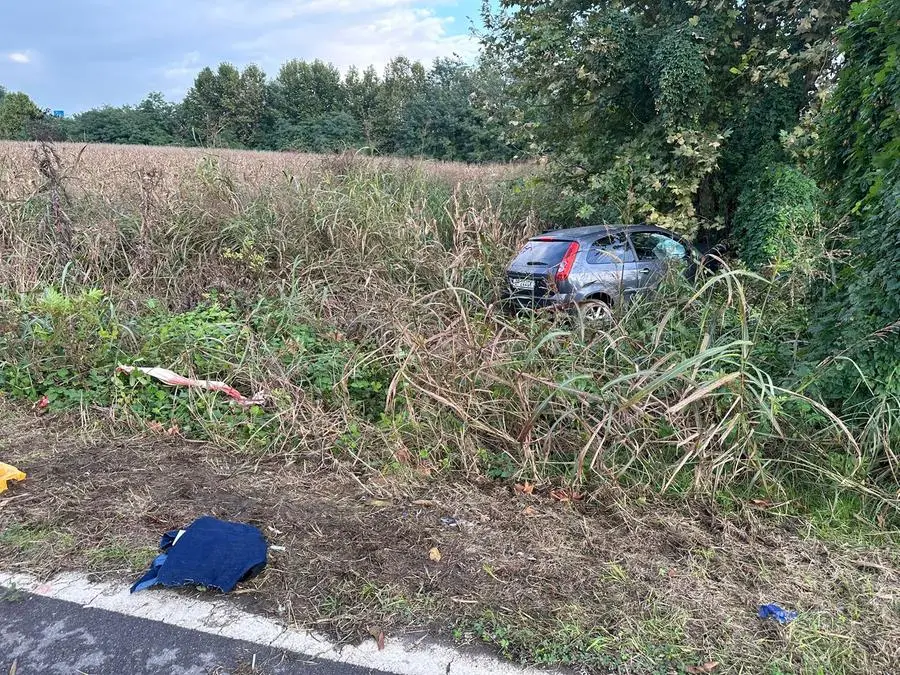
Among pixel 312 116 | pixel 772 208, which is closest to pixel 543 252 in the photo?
pixel 772 208

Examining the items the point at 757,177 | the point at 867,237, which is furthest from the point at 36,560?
the point at 757,177

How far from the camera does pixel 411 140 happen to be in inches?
765

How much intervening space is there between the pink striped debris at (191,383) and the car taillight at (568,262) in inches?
139

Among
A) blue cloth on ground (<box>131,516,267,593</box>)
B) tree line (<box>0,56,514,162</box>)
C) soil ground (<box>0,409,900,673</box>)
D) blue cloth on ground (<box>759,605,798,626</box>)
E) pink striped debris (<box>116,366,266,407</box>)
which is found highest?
tree line (<box>0,56,514,162</box>)

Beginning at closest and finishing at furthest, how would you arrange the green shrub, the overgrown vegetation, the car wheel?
the overgrown vegetation → the car wheel → the green shrub

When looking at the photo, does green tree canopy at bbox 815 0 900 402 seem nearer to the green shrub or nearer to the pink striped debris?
the pink striped debris

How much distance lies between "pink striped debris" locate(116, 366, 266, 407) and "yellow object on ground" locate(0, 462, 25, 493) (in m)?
1.24

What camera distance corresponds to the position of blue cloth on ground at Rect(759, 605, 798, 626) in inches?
94.3

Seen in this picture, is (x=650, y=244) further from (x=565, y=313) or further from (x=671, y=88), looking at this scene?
(x=565, y=313)

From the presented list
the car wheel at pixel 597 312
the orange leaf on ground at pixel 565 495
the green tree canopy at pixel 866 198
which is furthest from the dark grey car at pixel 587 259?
the orange leaf on ground at pixel 565 495

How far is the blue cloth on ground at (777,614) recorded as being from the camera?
2.39 meters

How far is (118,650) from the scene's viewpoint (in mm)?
2352

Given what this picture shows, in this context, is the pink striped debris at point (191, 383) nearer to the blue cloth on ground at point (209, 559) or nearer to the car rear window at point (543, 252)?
the blue cloth on ground at point (209, 559)

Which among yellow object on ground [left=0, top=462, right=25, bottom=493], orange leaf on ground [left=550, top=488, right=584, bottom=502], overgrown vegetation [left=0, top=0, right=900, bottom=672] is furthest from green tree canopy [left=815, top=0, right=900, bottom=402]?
yellow object on ground [left=0, top=462, right=25, bottom=493]
